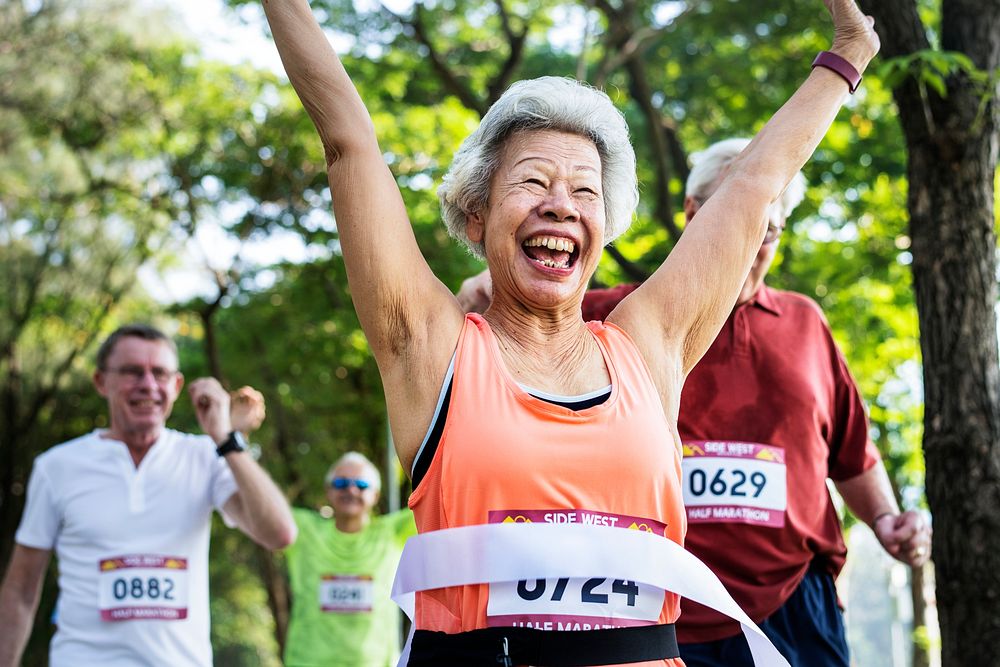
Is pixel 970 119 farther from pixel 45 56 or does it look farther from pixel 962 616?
pixel 45 56

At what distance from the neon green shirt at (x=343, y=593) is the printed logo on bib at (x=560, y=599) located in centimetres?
611

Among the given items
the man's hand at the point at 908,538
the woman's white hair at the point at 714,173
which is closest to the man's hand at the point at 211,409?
the woman's white hair at the point at 714,173

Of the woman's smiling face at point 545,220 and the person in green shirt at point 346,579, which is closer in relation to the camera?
the woman's smiling face at point 545,220

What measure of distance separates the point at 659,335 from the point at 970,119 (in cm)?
325

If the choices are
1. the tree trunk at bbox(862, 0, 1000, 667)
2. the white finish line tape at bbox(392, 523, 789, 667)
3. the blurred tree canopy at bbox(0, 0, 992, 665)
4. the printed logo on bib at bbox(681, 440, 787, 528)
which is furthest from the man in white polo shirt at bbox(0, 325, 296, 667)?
the blurred tree canopy at bbox(0, 0, 992, 665)

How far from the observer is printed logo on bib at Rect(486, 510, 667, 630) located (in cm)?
198

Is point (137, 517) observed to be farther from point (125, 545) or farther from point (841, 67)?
point (841, 67)

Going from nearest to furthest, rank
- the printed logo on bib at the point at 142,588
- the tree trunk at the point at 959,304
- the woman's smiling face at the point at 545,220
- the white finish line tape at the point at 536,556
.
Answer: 1. the white finish line tape at the point at 536,556
2. the woman's smiling face at the point at 545,220
3. the printed logo on bib at the point at 142,588
4. the tree trunk at the point at 959,304

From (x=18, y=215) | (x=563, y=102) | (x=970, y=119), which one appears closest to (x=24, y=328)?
(x=18, y=215)

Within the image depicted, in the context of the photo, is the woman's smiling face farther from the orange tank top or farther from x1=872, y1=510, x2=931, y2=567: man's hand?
x1=872, y1=510, x2=931, y2=567: man's hand

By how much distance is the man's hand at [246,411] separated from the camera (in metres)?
5.07

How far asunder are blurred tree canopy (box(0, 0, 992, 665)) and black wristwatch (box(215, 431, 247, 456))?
14.0 ft

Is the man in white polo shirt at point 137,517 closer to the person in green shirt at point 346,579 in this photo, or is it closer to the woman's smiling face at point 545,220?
the woman's smiling face at point 545,220

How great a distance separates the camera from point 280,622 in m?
18.2
